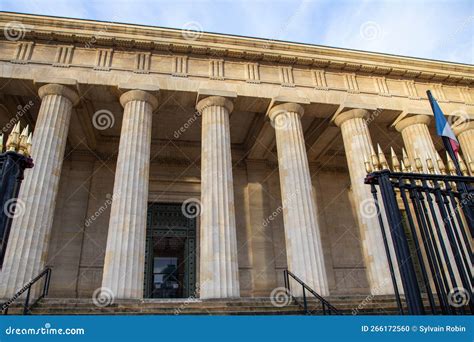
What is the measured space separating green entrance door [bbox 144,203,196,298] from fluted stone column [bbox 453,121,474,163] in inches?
474

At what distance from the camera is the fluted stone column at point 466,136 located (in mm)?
15758

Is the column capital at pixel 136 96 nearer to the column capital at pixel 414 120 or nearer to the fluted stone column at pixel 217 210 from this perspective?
the fluted stone column at pixel 217 210

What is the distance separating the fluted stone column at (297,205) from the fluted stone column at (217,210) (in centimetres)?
189

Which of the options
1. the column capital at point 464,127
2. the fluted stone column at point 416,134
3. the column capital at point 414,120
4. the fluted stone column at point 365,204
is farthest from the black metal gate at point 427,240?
the column capital at point 464,127

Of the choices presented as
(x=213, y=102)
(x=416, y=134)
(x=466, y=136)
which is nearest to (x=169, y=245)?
(x=213, y=102)

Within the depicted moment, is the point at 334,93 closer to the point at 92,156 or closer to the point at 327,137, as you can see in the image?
the point at 327,137

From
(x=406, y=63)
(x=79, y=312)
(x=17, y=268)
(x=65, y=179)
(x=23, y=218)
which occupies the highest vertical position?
(x=406, y=63)

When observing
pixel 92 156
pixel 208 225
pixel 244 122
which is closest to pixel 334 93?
pixel 244 122

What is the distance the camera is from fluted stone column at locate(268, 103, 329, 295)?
1182cm

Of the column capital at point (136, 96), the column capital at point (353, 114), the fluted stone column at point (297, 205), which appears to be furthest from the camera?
the column capital at point (353, 114)

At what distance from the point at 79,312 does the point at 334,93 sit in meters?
11.8

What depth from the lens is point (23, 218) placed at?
1076 cm

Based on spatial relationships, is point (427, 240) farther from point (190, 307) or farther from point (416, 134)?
point (416, 134)

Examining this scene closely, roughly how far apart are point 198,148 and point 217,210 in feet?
24.1
